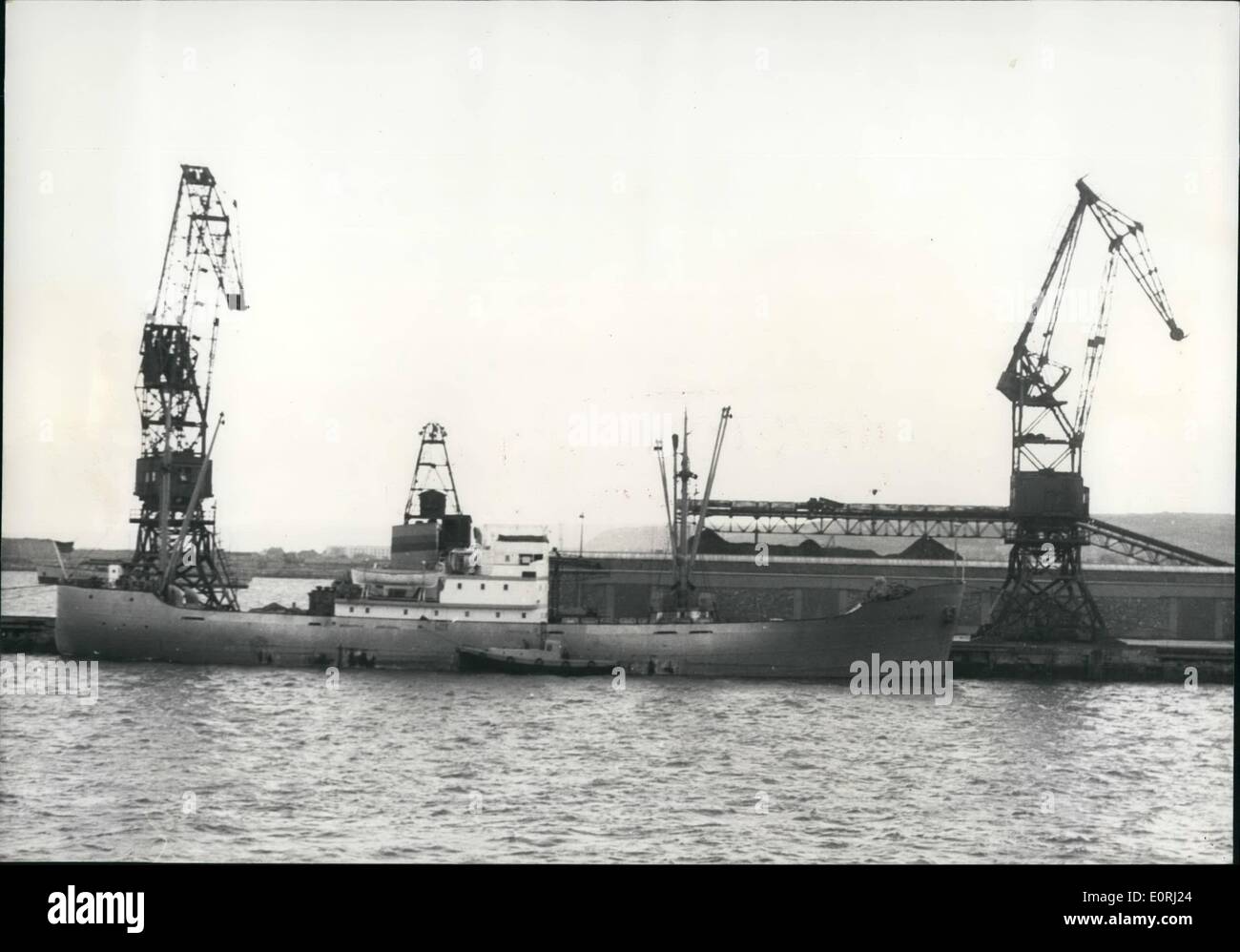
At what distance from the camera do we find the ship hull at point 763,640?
38406 millimetres

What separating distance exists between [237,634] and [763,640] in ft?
49.9

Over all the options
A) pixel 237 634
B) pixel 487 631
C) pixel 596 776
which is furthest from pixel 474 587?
pixel 596 776

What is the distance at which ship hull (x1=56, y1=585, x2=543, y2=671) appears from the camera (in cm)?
3850

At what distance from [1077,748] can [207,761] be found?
16.7 metres

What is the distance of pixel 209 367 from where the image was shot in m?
39.6

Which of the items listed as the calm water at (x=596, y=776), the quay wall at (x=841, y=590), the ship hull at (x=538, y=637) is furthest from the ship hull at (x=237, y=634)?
the quay wall at (x=841, y=590)

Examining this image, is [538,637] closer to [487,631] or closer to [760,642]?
[487,631]

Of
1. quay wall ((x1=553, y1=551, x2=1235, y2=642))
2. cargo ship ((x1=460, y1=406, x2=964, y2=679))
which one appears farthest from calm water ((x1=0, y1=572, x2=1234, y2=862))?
quay wall ((x1=553, y1=551, x2=1235, y2=642))

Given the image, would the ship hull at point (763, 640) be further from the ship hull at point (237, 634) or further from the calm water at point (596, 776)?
the calm water at point (596, 776)

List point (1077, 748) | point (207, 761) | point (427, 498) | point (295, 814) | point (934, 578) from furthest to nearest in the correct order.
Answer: point (934, 578) < point (427, 498) < point (1077, 748) < point (207, 761) < point (295, 814)

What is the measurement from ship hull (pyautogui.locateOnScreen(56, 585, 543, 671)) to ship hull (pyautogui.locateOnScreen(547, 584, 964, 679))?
7.03 ft

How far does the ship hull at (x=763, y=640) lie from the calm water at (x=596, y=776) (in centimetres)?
383

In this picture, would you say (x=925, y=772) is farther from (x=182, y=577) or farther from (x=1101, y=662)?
(x=182, y=577)
